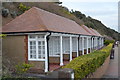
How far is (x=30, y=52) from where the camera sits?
11.7m

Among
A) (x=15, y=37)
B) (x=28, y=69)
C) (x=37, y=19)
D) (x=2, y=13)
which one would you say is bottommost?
(x=28, y=69)

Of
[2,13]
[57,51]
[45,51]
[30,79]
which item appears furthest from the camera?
[2,13]

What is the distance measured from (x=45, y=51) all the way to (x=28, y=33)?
64.9 inches

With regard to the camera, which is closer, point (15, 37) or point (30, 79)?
point (30, 79)

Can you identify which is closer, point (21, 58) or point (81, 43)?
point (21, 58)

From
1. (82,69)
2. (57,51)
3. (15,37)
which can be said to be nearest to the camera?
(82,69)

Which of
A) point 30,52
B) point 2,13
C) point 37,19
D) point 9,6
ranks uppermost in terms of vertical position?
point 9,6

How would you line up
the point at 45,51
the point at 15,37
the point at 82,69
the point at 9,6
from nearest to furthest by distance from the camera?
1. the point at 82,69
2. the point at 45,51
3. the point at 15,37
4. the point at 9,6

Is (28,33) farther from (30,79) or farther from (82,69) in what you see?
(82,69)

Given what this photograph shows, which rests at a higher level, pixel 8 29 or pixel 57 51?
pixel 8 29

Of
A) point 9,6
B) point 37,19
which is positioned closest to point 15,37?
point 37,19

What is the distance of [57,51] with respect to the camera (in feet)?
55.2

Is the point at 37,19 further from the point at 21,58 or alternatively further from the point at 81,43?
the point at 81,43

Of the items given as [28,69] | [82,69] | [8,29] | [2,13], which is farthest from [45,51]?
[2,13]
